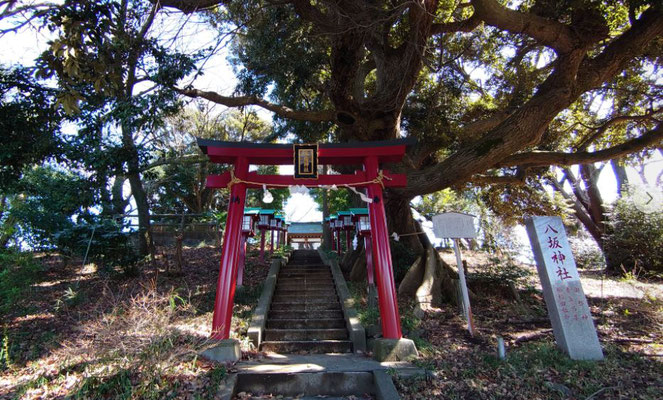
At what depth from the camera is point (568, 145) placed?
11.1 metres

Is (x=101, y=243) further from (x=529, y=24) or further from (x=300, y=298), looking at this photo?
(x=529, y=24)

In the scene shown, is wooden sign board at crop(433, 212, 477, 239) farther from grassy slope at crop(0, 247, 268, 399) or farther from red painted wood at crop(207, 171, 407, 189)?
grassy slope at crop(0, 247, 268, 399)

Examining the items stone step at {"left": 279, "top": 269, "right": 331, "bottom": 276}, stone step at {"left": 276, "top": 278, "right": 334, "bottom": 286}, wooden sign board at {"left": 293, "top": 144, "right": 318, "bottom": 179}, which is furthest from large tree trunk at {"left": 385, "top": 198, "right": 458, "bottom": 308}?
wooden sign board at {"left": 293, "top": 144, "right": 318, "bottom": 179}

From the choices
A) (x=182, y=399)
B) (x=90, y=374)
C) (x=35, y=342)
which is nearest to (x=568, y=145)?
(x=182, y=399)

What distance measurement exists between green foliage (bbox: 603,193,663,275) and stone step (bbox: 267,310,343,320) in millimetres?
9748

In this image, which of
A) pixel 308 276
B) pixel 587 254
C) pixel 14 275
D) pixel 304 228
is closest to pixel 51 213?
pixel 14 275

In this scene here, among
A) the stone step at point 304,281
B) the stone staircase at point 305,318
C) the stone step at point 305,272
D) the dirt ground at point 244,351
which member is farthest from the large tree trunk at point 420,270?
the stone step at point 305,272

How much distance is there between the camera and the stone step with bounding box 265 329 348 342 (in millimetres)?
6594

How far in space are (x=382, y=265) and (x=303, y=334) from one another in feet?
7.25

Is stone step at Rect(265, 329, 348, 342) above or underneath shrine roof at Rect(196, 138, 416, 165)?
underneath

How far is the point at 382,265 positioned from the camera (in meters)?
5.79

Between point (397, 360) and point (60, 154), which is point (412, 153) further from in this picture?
point (60, 154)

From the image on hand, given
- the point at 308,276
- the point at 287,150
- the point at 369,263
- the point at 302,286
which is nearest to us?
the point at 287,150

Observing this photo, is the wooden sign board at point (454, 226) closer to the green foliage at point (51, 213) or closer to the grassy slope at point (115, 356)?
the grassy slope at point (115, 356)
